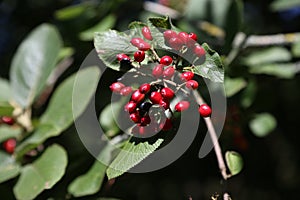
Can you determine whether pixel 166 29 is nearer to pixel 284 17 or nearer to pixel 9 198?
pixel 9 198

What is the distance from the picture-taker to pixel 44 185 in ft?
4.84

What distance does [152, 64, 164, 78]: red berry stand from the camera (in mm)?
1173

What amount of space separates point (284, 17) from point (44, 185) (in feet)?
5.99

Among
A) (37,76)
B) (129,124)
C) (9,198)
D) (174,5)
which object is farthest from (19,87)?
(174,5)

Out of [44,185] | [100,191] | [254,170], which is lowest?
[254,170]

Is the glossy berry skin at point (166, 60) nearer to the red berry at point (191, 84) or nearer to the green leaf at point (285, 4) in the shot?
the red berry at point (191, 84)

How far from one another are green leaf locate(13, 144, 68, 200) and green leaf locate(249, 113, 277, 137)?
79 cm

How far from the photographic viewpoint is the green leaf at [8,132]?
5.96 feet

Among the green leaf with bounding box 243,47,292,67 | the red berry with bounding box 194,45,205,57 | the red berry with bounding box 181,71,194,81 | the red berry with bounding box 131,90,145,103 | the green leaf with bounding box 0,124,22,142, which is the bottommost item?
the green leaf with bounding box 243,47,292,67

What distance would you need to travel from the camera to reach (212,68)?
1.17 metres

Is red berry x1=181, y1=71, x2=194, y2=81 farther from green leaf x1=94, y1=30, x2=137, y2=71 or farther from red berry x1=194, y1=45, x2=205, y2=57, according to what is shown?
green leaf x1=94, y1=30, x2=137, y2=71

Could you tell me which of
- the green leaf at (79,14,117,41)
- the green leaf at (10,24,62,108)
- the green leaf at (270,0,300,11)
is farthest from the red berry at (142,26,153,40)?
the green leaf at (270,0,300,11)

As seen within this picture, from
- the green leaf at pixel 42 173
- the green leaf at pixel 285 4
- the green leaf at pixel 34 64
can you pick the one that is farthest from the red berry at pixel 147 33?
the green leaf at pixel 285 4

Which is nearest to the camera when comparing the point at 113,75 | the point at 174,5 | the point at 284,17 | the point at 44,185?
the point at 44,185
